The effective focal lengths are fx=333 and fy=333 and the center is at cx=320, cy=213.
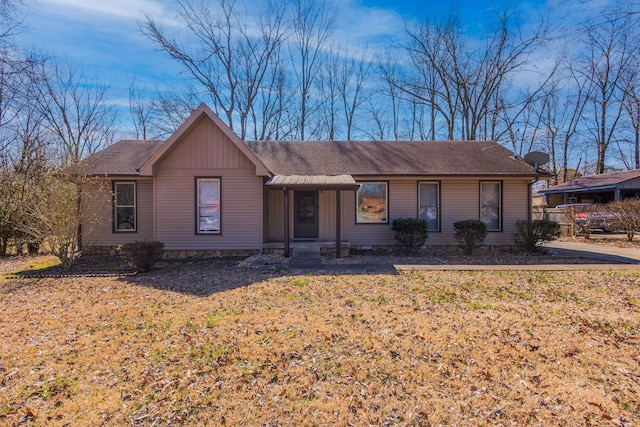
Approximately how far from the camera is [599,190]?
886 inches

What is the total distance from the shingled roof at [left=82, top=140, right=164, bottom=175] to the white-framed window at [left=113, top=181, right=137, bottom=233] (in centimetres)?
48

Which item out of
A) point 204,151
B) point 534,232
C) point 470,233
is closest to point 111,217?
point 204,151

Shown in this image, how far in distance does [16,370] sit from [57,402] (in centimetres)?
103

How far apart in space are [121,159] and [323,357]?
11.4 m

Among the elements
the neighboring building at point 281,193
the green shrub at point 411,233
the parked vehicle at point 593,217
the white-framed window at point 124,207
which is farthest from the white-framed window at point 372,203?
the parked vehicle at point 593,217

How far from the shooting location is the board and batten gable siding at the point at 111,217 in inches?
435

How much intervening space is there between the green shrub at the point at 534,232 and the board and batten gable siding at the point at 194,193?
8.86m

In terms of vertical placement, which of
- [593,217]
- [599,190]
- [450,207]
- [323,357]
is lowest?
[323,357]

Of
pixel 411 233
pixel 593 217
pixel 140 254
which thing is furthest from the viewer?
pixel 593 217

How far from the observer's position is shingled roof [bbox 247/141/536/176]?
11805 millimetres

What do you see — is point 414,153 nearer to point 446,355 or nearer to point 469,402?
point 446,355

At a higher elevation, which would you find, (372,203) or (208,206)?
(372,203)

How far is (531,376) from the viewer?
3.31 metres

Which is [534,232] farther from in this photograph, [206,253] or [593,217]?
[206,253]
